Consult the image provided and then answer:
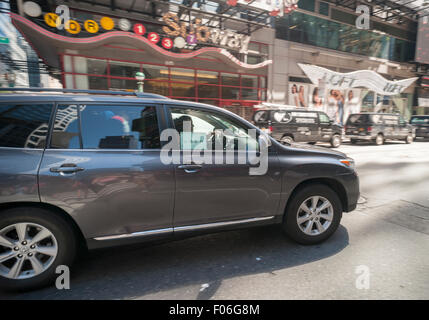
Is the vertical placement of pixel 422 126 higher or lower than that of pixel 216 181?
higher

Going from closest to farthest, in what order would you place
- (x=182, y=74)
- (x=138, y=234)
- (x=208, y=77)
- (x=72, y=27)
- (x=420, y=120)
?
1. (x=138, y=234)
2. (x=72, y=27)
3. (x=182, y=74)
4. (x=208, y=77)
5. (x=420, y=120)

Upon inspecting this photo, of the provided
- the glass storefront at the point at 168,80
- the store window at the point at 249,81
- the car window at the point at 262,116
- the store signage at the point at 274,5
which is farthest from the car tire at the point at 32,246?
the store window at the point at 249,81

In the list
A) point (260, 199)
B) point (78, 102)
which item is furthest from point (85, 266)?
point (260, 199)

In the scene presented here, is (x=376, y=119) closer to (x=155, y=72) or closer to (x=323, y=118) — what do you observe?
(x=323, y=118)

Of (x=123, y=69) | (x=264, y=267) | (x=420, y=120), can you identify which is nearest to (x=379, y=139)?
(x=420, y=120)

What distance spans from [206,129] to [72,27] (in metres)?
12.3

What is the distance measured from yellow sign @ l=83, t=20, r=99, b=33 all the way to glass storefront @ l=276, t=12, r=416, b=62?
506 inches

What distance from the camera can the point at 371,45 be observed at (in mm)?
24516

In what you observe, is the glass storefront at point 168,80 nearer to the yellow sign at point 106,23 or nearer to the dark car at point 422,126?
the yellow sign at point 106,23

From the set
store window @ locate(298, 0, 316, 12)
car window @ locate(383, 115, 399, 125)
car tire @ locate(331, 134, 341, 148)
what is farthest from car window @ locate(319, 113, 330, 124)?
store window @ locate(298, 0, 316, 12)

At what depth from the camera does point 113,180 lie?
234cm

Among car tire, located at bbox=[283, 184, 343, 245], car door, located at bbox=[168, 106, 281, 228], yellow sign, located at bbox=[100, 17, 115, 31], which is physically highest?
yellow sign, located at bbox=[100, 17, 115, 31]

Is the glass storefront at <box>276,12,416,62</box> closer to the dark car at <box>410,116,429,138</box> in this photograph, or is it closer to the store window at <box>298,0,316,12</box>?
the store window at <box>298,0,316,12</box>

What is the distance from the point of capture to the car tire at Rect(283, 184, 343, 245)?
3066mm
